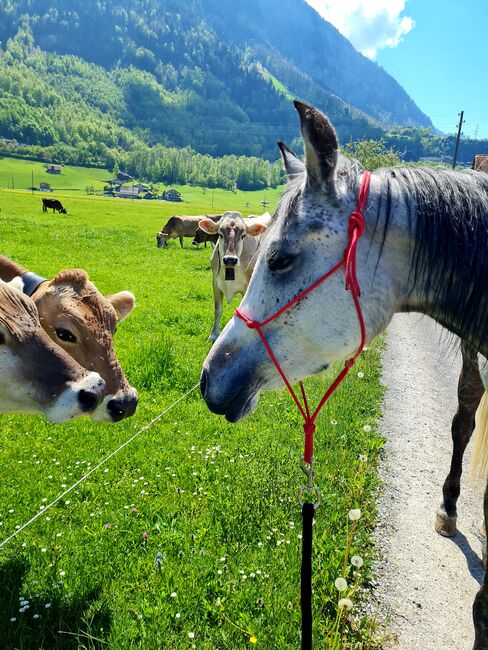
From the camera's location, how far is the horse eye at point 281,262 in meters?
2.28

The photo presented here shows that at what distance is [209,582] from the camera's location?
330cm

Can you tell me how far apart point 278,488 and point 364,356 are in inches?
213

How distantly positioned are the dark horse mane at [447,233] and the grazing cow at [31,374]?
77.1 inches

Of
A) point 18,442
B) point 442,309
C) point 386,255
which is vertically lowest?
point 18,442

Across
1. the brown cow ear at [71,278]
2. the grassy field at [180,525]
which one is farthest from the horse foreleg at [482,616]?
the brown cow ear at [71,278]

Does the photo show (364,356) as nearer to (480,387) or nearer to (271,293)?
(480,387)

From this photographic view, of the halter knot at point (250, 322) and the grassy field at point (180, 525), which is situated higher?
the halter knot at point (250, 322)

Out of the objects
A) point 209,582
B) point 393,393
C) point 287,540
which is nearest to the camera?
point 209,582

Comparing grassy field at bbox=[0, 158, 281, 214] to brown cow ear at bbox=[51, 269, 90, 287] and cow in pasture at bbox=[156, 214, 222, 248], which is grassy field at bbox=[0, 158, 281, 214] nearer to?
cow in pasture at bbox=[156, 214, 222, 248]

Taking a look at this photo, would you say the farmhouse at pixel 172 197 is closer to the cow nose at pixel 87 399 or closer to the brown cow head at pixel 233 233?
the brown cow head at pixel 233 233

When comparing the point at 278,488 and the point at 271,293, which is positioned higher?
the point at 271,293

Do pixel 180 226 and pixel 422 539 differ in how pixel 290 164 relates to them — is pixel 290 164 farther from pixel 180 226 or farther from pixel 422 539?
pixel 180 226

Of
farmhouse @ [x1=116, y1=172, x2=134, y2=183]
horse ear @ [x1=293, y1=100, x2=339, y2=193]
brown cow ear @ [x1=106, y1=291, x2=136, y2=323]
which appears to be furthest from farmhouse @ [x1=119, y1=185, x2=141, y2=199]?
horse ear @ [x1=293, y1=100, x2=339, y2=193]

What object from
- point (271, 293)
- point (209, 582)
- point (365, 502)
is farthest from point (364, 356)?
point (271, 293)
